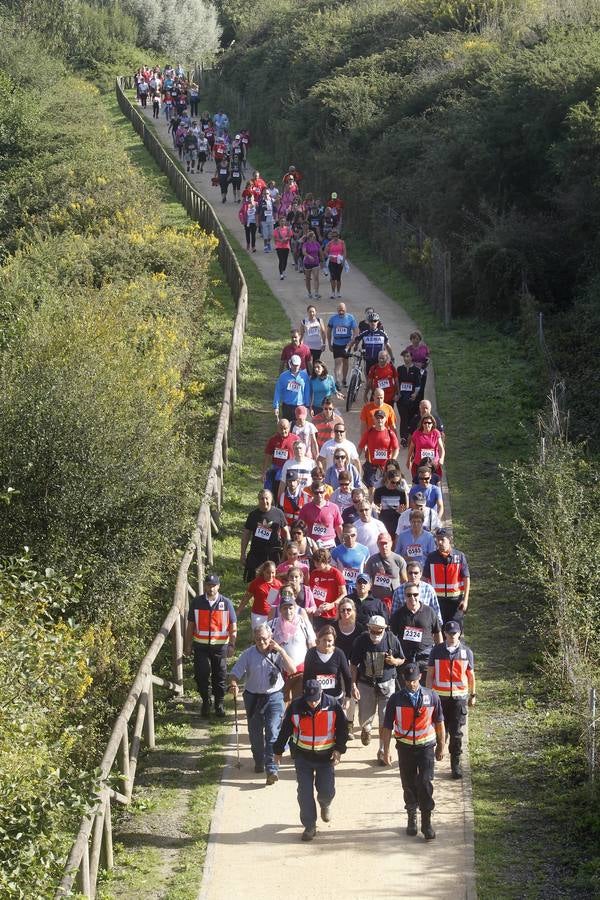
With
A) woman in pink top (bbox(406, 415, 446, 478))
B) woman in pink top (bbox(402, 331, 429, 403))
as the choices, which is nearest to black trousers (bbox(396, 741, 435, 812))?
woman in pink top (bbox(406, 415, 446, 478))

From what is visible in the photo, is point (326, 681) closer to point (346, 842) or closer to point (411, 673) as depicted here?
point (411, 673)

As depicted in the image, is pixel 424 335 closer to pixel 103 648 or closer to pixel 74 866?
pixel 103 648

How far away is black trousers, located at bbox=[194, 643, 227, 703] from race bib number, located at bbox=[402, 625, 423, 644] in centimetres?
186

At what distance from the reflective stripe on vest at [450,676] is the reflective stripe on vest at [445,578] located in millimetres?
1799

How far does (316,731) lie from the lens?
Answer: 1120cm

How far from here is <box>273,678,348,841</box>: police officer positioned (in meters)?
11.2

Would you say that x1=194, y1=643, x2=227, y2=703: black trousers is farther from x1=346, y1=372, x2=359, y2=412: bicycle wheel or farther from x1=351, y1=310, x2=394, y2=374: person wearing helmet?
x1=351, y1=310, x2=394, y2=374: person wearing helmet

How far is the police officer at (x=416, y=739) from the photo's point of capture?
11.2 meters

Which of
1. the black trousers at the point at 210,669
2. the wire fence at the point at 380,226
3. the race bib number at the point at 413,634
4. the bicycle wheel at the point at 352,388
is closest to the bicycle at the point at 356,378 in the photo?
the bicycle wheel at the point at 352,388

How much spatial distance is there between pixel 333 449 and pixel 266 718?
5.06 meters

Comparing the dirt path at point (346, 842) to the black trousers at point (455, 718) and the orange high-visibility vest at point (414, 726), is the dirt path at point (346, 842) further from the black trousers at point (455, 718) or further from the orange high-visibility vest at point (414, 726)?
the orange high-visibility vest at point (414, 726)

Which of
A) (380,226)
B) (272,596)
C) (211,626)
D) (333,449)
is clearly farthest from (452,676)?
(380,226)

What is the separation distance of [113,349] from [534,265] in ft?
34.1

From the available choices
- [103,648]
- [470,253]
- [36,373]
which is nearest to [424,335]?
[470,253]
